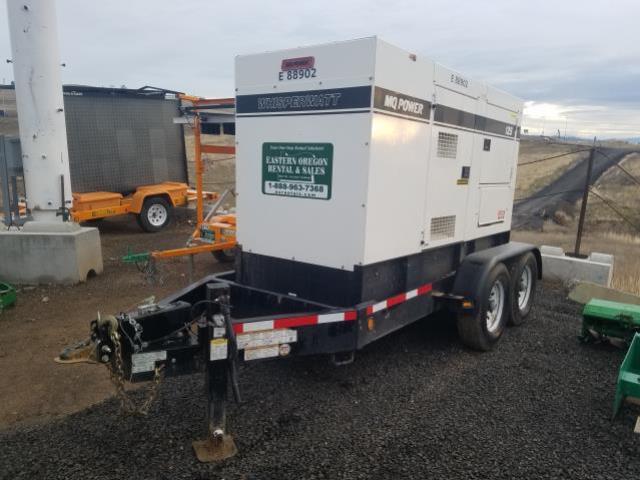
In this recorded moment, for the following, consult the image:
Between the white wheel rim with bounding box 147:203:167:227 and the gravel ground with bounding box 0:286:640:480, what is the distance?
7.17 m

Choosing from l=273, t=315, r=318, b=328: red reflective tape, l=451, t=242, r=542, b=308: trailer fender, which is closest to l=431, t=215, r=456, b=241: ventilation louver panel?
l=451, t=242, r=542, b=308: trailer fender

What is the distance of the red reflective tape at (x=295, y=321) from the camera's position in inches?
136

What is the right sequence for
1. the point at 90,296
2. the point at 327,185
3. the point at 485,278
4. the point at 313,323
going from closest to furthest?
the point at 313,323, the point at 327,185, the point at 485,278, the point at 90,296

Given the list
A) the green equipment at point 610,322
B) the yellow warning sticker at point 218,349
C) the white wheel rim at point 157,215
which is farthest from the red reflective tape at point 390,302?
the white wheel rim at point 157,215

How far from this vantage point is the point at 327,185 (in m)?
3.84

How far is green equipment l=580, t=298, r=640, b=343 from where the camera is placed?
5.14 m

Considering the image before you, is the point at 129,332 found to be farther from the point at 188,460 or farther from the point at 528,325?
the point at 528,325

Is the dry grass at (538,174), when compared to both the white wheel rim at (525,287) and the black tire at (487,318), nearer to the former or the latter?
the white wheel rim at (525,287)

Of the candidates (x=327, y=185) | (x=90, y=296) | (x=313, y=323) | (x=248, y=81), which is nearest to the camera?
(x=313, y=323)

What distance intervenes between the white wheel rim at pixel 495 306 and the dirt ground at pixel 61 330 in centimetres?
380

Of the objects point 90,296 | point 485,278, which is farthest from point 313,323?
point 90,296

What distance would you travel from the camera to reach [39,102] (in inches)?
277

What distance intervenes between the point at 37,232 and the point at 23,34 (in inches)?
107

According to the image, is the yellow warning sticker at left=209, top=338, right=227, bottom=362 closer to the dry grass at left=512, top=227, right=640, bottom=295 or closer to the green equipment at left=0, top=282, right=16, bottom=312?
the green equipment at left=0, top=282, right=16, bottom=312
